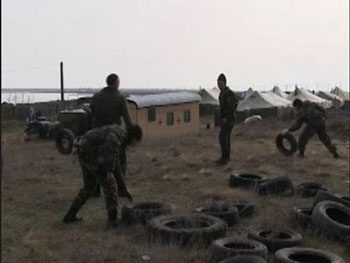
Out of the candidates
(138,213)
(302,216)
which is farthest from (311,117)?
(138,213)

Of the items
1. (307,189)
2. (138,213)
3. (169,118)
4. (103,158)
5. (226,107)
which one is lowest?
(307,189)

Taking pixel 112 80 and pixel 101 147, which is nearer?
pixel 101 147

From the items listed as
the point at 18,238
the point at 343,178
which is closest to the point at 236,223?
the point at 18,238

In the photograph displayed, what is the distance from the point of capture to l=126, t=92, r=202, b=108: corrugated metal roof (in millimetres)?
21375

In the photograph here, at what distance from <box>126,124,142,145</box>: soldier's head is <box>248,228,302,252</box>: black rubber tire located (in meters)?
1.94

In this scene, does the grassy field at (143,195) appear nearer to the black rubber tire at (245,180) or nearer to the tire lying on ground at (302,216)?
the tire lying on ground at (302,216)

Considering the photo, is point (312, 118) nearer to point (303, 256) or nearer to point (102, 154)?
point (102, 154)

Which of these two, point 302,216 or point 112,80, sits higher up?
point 112,80

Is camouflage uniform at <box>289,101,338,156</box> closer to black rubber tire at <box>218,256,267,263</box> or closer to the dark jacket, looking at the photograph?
the dark jacket

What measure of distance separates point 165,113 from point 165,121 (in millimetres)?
333

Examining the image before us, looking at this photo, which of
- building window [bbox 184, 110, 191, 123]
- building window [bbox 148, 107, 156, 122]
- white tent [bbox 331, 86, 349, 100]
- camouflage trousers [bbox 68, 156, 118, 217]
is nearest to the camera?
camouflage trousers [bbox 68, 156, 118, 217]

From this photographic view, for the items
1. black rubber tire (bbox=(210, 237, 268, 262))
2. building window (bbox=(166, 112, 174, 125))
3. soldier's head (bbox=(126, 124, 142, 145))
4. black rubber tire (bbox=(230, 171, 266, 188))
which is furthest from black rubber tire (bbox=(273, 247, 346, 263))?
building window (bbox=(166, 112, 174, 125))

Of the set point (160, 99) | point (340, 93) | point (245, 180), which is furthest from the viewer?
point (340, 93)

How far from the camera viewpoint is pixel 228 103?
11.8 metres
